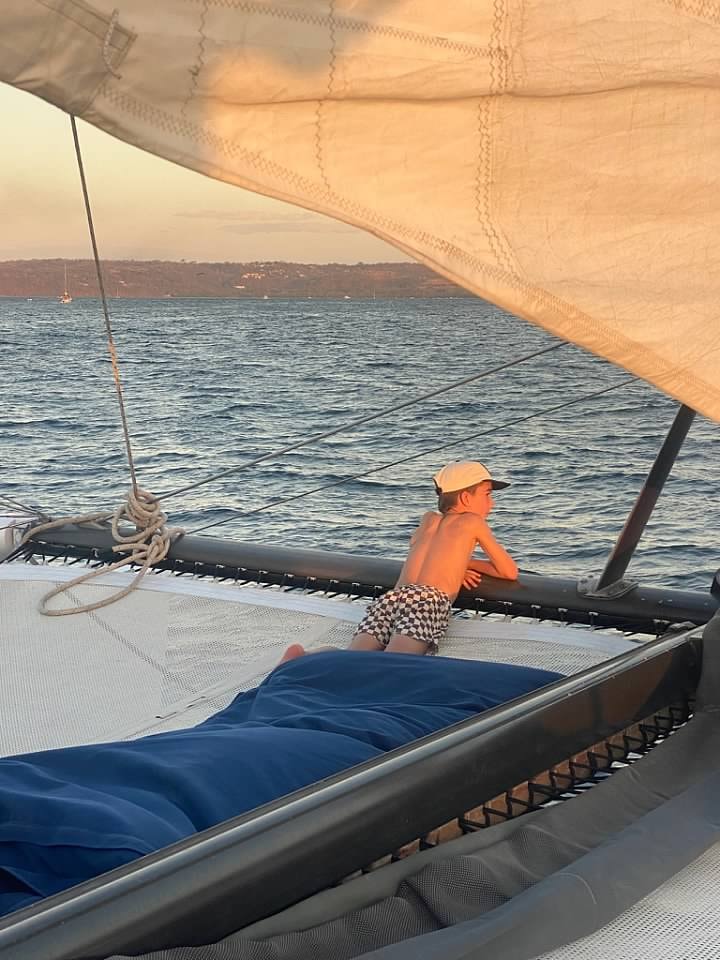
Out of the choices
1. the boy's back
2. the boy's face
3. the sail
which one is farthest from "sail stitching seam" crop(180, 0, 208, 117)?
the boy's face

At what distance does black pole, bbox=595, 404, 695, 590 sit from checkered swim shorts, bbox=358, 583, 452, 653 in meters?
0.48

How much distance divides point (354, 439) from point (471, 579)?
76.5 ft

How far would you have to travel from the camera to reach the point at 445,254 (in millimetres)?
1499

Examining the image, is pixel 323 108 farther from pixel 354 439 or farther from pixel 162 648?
pixel 354 439

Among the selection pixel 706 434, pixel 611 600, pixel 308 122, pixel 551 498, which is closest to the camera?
pixel 308 122

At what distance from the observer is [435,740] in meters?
1.80

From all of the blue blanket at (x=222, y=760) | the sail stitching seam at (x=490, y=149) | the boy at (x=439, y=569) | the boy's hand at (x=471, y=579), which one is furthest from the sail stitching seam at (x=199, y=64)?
the boy's hand at (x=471, y=579)

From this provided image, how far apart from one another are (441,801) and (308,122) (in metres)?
0.98

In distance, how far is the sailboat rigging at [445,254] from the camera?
139cm

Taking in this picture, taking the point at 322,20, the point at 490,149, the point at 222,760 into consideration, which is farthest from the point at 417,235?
the point at 222,760

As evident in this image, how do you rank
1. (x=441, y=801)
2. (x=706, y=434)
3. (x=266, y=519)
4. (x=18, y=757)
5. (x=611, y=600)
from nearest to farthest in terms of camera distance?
(x=441, y=801), (x=18, y=757), (x=611, y=600), (x=266, y=519), (x=706, y=434)

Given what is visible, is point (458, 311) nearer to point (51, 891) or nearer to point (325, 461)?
point (325, 461)

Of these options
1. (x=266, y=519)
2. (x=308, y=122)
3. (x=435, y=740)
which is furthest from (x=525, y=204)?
(x=266, y=519)

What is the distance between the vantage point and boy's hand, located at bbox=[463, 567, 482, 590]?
371 centimetres
